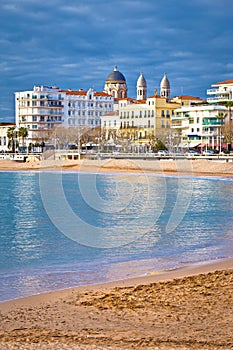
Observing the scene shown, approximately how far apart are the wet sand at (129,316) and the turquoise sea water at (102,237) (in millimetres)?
1212

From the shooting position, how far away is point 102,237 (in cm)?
1845

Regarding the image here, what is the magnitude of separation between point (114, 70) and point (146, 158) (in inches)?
2867

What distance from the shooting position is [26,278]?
1187cm

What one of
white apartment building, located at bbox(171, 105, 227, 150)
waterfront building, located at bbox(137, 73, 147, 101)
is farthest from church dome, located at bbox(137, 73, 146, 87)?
white apartment building, located at bbox(171, 105, 227, 150)

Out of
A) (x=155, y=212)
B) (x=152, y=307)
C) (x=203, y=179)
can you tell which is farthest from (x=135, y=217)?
(x=203, y=179)

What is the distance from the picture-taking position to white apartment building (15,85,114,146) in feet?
373

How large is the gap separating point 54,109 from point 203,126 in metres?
39.0

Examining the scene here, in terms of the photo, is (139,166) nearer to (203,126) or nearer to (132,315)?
(203,126)

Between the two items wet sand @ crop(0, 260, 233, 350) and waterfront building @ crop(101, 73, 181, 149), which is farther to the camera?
waterfront building @ crop(101, 73, 181, 149)

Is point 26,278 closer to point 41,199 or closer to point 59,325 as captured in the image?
point 59,325

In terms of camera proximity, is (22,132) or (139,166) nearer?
(139,166)

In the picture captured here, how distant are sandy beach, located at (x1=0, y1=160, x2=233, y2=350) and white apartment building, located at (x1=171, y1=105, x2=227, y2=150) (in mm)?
72714

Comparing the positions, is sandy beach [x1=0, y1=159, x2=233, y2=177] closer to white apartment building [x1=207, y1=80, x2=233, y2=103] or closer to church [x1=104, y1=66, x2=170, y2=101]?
white apartment building [x1=207, y1=80, x2=233, y2=103]

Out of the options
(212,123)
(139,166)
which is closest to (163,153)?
(139,166)
